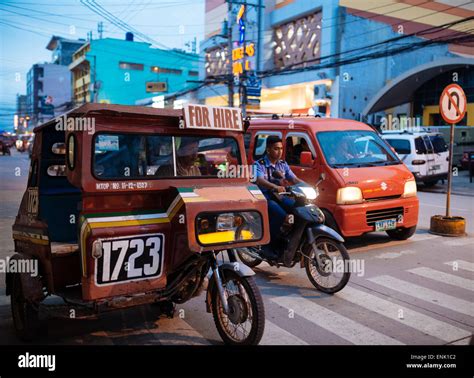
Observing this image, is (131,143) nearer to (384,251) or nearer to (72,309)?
(72,309)

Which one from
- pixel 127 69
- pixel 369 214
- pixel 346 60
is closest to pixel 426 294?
pixel 369 214

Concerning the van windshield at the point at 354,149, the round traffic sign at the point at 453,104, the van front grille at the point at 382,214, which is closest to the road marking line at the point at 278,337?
the van front grille at the point at 382,214

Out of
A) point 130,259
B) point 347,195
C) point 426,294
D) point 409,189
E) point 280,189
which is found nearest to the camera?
point 130,259

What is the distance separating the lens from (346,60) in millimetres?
24094

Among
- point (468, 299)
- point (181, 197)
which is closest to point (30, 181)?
point (181, 197)

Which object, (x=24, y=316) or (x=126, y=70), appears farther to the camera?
(x=126, y=70)

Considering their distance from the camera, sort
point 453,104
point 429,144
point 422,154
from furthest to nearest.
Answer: point 429,144 → point 422,154 → point 453,104

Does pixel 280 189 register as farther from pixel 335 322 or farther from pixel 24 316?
pixel 24 316

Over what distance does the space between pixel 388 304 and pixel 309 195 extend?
4.90 ft

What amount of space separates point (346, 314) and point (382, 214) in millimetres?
2821

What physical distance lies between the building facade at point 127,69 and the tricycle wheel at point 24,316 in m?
53.8

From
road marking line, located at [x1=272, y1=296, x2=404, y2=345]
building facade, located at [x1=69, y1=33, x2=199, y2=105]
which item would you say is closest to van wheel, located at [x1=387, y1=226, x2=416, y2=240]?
road marking line, located at [x1=272, y1=296, x2=404, y2=345]

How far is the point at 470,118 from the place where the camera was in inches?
1109

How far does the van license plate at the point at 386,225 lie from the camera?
691 centimetres
